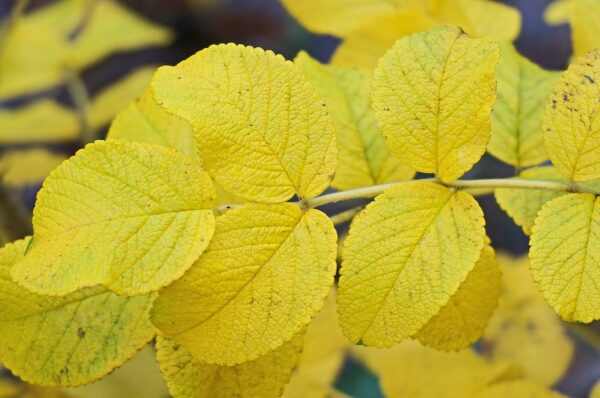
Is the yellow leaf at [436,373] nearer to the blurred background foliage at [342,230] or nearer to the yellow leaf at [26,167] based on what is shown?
the blurred background foliage at [342,230]

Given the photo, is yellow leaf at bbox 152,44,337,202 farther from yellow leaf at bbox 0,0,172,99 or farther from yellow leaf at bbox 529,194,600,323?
Result: yellow leaf at bbox 0,0,172,99

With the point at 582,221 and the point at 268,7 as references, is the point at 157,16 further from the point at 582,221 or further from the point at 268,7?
the point at 582,221

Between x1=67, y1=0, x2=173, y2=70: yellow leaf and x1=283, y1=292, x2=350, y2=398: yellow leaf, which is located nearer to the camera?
x1=283, y1=292, x2=350, y2=398: yellow leaf

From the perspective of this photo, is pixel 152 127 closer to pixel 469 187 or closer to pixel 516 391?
pixel 469 187

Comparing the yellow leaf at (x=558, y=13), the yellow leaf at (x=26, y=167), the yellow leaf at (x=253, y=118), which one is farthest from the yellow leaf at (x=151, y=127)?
the yellow leaf at (x=558, y=13)

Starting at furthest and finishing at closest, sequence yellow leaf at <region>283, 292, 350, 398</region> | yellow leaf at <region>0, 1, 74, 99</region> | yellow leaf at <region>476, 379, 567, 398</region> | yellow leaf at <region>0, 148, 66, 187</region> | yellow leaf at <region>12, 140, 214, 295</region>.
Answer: yellow leaf at <region>0, 1, 74, 99</region>, yellow leaf at <region>0, 148, 66, 187</region>, yellow leaf at <region>283, 292, 350, 398</region>, yellow leaf at <region>476, 379, 567, 398</region>, yellow leaf at <region>12, 140, 214, 295</region>

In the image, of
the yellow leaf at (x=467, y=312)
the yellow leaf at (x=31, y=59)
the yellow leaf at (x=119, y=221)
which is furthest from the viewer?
the yellow leaf at (x=31, y=59)

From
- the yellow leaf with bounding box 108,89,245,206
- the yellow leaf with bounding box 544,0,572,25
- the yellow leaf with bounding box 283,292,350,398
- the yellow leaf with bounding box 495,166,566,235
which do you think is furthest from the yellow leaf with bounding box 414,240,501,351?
the yellow leaf with bounding box 544,0,572,25
